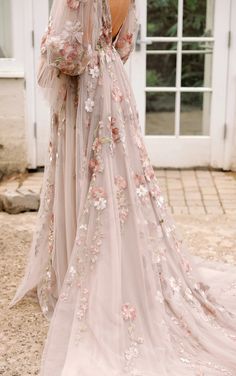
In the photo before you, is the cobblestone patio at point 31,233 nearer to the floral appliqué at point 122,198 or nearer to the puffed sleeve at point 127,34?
the floral appliqué at point 122,198

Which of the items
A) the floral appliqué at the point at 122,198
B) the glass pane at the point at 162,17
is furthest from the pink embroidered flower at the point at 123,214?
the glass pane at the point at 162,17

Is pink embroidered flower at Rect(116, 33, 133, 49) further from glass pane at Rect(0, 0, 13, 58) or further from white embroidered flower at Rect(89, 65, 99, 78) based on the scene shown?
glass pane at Rect(0, 0, 13, 58)

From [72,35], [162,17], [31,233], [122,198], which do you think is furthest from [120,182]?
[162,17]

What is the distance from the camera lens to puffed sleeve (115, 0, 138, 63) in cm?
270

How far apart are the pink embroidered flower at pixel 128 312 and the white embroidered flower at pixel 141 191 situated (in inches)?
18.3

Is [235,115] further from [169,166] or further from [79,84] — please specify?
[79,84]

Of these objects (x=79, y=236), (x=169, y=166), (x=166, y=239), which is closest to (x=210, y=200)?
(x=169, y=166)

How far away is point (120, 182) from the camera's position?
102 inches

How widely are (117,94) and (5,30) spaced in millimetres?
2968

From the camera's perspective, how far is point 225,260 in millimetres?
3615

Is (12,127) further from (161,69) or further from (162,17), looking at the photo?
(162,17)

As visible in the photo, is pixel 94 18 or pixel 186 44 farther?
pixel 186 44

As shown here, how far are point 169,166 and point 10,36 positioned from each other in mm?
1755

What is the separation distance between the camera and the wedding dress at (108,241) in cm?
238
